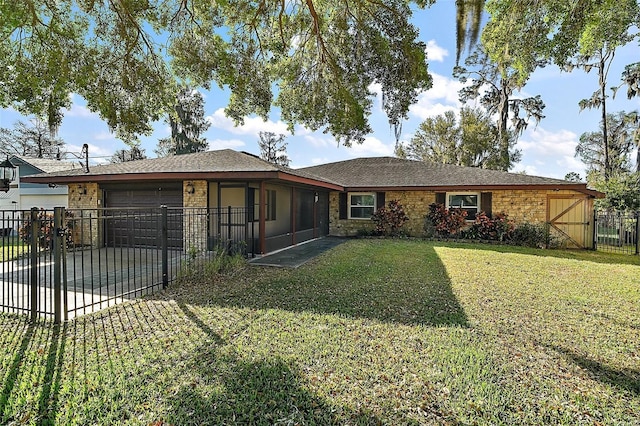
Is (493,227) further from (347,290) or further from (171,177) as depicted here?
(171,177)

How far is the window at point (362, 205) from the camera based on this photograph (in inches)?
598

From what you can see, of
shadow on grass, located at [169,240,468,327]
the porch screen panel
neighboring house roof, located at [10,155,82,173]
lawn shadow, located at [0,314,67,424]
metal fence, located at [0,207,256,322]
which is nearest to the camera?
lawn shadow, located at [0,314,67,424]

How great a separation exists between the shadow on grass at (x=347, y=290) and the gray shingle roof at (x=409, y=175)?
242 inches

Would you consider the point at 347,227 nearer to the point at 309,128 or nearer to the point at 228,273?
the point at 309,128

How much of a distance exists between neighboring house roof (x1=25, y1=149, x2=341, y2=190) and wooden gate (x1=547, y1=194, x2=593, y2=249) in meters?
9.15

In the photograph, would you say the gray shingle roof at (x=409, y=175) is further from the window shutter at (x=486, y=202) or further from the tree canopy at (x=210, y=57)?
the tree canopy at (x=210, y=57)

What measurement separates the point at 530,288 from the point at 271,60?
23.7 feet

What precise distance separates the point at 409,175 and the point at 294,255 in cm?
830

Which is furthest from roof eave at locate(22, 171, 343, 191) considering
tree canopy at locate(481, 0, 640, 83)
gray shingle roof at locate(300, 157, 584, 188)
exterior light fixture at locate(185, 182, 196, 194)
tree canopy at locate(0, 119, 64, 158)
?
tree canopy at locate(0, 119, 64, 158)

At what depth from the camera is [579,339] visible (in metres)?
3.91

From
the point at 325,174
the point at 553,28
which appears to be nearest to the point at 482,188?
the point at 325,174

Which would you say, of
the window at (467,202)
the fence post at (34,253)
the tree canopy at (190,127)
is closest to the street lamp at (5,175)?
the fence post at (34,253)

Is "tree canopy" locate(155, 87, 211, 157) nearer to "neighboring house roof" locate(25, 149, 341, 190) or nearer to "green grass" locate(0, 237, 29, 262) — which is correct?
"neighboring house roof" locate(25, 149, 341, 190)

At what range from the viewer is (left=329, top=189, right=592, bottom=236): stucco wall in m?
12.9
